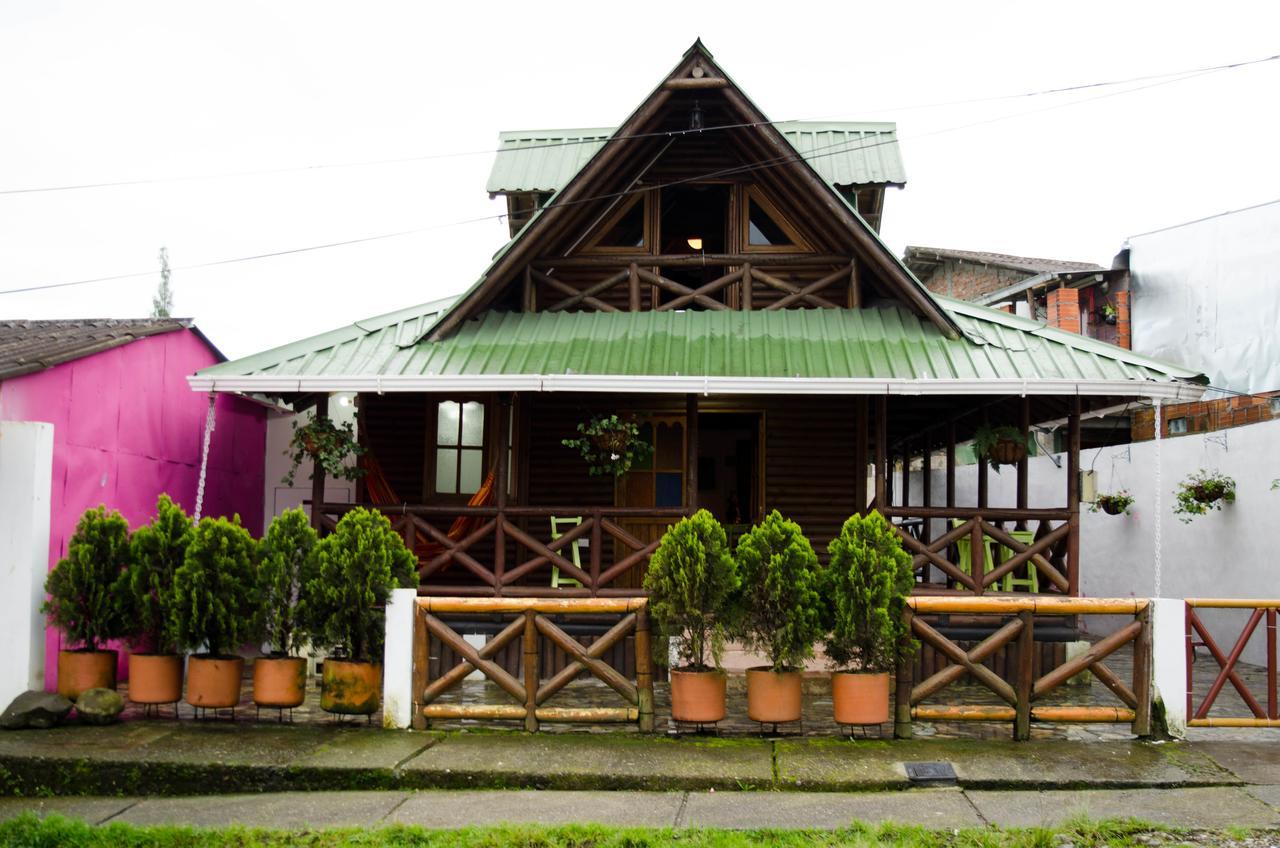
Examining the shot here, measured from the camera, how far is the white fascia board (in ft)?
30.3

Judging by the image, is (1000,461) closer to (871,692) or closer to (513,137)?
(871,692)

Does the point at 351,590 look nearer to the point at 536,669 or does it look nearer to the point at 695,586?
the point at 536,669

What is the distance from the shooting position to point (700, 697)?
23.9ft

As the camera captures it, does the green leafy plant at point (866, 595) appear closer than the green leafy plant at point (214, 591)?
Yes

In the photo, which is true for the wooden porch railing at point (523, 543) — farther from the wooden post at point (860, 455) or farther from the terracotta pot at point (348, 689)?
the wooden post at point (860, 455)

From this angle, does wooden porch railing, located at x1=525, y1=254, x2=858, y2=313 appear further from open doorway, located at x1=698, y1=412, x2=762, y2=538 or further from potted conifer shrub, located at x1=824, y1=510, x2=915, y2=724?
potted conifer shrub, located at x1=824, y1=510, x2=915, y2=724

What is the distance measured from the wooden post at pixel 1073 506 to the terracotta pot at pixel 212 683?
7.22 m

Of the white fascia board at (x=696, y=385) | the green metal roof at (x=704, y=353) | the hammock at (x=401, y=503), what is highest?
the green metal roof at (x=704, y=353)

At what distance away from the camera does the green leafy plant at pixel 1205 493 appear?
12.3 meters

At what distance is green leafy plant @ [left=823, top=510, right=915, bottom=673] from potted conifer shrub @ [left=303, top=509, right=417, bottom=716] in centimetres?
321

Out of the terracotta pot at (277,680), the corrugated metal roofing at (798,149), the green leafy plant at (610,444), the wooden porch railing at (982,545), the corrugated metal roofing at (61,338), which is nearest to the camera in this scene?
the terracotta pot at (277,680)

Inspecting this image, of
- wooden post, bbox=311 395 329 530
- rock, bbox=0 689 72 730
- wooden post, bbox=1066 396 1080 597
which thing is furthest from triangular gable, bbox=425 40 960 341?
rock, bbox=0 689 72 730

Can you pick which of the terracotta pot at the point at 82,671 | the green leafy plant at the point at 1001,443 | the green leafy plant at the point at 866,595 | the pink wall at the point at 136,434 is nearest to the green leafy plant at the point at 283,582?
the terracotta pot at the point at 82,671

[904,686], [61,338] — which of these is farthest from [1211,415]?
[61,338]
